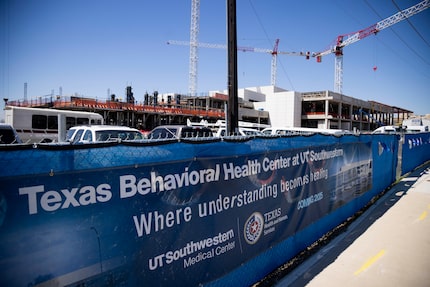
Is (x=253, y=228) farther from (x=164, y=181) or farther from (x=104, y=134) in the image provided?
(x=104, y=134)

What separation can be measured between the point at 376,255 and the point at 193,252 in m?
3.77

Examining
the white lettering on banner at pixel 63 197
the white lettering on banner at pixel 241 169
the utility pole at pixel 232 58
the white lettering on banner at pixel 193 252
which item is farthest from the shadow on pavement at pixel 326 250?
the utility pole at pixel 232 58

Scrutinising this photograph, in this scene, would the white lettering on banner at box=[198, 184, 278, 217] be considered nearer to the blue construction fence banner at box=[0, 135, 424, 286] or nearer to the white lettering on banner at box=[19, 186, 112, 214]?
the blue construction fence banner at box=[0, 135, 424, 286]

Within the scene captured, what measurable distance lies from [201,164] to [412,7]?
344 ft

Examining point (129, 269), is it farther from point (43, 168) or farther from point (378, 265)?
point (378, 265)

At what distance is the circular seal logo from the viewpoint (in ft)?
11.5

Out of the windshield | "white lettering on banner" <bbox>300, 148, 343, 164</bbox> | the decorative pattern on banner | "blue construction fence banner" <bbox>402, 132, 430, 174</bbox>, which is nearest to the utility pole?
the windshield

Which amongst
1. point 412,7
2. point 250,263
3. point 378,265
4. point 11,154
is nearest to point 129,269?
point 11,154

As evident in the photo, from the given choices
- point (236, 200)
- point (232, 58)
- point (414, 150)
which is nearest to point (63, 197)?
point (236, 200)

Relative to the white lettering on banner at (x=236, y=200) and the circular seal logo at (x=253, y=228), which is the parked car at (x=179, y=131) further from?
the circular seal logo at (x=253, y=228)

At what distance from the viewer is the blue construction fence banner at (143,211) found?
171 cm

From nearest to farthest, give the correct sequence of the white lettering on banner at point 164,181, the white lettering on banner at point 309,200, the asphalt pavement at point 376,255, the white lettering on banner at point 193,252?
the white lettering on banner at point 164,181
the white lettering on banner at point 193,252
the asphalt pavement at point 376,255
the white lettering on banner at point 309,200

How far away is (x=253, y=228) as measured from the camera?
361 cm

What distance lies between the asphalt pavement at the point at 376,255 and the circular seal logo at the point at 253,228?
83 centimetres
